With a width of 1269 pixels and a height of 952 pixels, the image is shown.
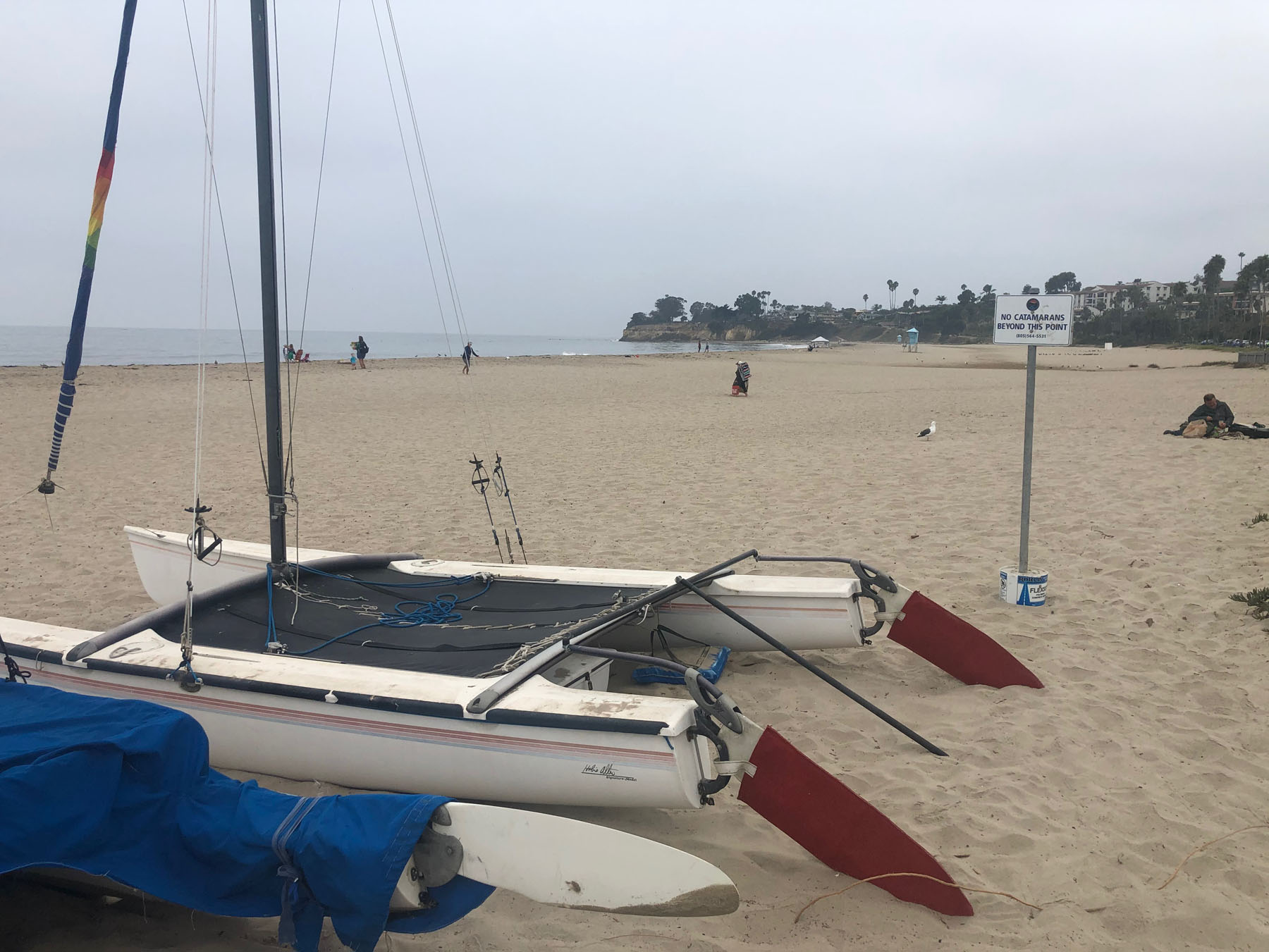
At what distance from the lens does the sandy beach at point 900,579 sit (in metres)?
2.64

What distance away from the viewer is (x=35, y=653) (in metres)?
3.60

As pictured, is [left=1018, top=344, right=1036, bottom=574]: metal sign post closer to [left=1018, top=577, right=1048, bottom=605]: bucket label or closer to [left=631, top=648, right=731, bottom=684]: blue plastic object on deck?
[left=1018, top=577, right=1048, bottom=605]: bucket label

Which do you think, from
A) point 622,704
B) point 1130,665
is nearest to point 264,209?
point 622,704

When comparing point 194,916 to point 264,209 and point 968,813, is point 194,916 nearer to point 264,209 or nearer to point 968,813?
point 968,813

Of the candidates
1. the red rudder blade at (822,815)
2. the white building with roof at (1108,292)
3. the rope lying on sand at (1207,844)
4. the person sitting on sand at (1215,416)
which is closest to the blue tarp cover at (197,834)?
the red rudder blade at (822,815)

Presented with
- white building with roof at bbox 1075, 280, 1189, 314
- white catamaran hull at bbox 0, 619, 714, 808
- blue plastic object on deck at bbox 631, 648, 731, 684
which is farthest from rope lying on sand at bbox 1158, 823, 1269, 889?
white building with roof at bbox 1075, 280, 1189, 314

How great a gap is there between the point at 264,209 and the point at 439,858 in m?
3.73

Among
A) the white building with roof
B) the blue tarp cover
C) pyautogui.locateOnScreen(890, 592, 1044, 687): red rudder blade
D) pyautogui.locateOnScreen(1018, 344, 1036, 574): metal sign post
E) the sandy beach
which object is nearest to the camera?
the blue tarp cover

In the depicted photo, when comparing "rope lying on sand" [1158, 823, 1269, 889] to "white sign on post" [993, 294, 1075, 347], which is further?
"white sign on post" [993, 294, 1075, 347]

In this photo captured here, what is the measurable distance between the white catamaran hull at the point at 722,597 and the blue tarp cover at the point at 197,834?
7.86ft

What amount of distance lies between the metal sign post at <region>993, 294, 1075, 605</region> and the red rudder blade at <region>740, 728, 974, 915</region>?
290 cm

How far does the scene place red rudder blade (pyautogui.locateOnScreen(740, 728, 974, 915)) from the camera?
8.96ft

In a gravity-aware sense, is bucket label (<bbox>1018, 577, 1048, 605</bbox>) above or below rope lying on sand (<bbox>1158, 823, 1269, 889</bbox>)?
above

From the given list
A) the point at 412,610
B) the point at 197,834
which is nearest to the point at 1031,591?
the point at 412,610
